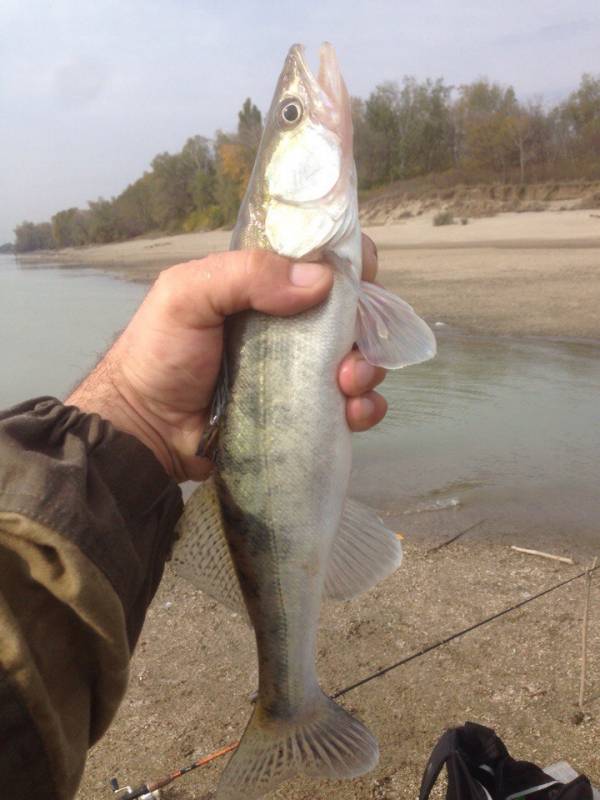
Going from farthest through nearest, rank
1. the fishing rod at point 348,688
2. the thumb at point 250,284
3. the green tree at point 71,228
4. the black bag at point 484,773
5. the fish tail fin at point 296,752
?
the green tree at point 71,228
the fishing rod at point 348,688
the black bag at point 484,773
the fish tail fin at point 296,752
the thumb at point 250,284

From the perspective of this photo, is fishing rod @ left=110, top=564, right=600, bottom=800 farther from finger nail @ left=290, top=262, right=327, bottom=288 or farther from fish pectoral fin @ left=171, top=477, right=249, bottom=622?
finger nail @ left=290, top=262, right=327, bottom=288

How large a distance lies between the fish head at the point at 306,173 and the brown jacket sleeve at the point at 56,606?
0.94 m

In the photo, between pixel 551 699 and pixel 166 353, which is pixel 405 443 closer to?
pixel 551 699

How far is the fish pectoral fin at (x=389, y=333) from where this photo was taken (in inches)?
93.4

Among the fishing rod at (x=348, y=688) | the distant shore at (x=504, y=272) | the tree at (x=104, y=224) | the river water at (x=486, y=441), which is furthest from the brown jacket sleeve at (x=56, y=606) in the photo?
the tree at (x=104, y=224)

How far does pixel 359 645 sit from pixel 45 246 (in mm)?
159557

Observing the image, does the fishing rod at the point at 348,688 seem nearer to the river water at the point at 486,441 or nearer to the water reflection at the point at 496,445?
the river water at the point at 486,441

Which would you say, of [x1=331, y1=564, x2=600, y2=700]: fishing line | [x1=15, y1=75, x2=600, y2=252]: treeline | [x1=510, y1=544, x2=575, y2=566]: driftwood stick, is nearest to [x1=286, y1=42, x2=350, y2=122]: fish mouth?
[x1=331, y1=564, x2=600, y2=700]: fishing line

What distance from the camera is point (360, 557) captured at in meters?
2.48

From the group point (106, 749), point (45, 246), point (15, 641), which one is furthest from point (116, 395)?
point (45, 246)

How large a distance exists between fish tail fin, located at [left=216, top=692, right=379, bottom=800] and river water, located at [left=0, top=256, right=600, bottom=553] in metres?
2.05

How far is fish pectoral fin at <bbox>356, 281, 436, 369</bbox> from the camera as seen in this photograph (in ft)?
7.78

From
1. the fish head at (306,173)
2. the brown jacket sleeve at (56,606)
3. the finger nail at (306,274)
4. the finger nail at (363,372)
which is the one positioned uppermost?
the fish head at (306,173)

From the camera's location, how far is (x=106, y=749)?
4035 millimetres
